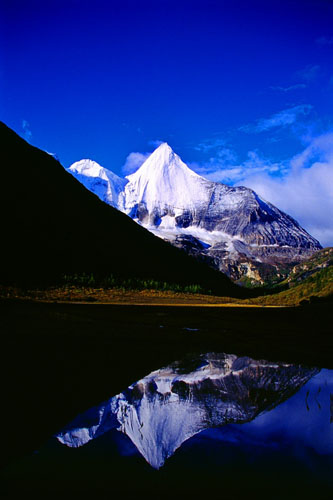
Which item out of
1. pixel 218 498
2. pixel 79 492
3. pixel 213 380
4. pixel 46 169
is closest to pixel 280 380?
pixel 213 380

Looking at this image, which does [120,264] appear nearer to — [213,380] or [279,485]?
[213,380]

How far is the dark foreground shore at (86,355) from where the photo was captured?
7750 mm

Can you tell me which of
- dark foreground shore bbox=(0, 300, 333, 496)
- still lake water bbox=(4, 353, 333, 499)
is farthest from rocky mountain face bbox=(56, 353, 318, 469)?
dark foreground shore bbox=(0, 300, 333, 496)

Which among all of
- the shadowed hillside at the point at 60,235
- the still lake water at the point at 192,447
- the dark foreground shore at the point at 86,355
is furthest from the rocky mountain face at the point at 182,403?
the shadowed hillside at the point at 60,235

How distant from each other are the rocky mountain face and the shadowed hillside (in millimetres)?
49712

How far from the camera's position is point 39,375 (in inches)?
425

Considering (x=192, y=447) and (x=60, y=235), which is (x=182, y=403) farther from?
(x=60, y=235)

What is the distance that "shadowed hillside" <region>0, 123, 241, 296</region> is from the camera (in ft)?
221

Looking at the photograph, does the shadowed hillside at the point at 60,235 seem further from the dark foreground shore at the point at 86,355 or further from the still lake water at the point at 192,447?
the still lake water at the point at 192,447

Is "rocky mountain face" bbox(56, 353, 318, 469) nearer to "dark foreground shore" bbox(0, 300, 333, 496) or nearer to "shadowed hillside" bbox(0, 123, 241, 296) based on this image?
"dark foreground shore" bbox(0, 300, 333, 496)

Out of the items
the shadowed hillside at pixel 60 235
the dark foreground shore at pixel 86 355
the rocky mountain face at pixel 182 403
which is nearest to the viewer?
the rocky mountain face at pixel 182 403

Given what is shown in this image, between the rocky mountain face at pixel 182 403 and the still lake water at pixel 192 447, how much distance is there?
24 mm

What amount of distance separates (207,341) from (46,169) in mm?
92210

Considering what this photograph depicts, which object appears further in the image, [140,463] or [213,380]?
[213,380]
